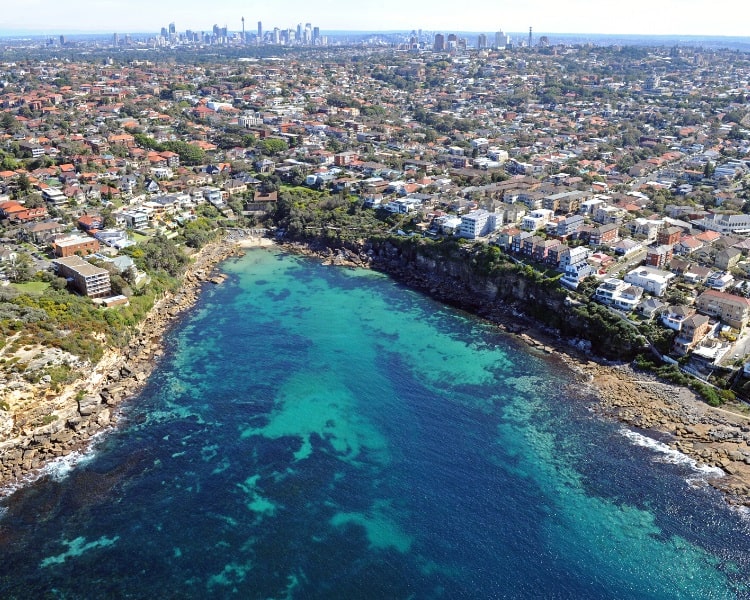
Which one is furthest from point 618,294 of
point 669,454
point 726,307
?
point 669,454

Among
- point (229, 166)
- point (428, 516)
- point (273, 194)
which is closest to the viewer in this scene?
point (428, 516)

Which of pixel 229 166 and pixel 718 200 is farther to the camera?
pixel 229 166

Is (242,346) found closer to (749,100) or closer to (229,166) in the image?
(229,166)

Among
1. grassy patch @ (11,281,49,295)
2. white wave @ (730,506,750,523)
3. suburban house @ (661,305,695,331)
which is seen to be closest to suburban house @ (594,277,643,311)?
suburban house @ (661,305,695,331)

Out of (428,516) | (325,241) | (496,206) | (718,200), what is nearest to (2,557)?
(428,516)

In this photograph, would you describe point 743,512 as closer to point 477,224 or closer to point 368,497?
point 368,497

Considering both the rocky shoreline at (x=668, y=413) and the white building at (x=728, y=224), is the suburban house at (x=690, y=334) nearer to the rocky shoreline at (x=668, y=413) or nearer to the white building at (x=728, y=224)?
the rocky shoreline at (x=668, y=413)

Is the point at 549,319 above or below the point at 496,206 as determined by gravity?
below

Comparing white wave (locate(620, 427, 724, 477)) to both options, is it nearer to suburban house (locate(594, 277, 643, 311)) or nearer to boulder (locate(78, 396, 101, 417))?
suburban house (locate(594, 277, 643, 311))
